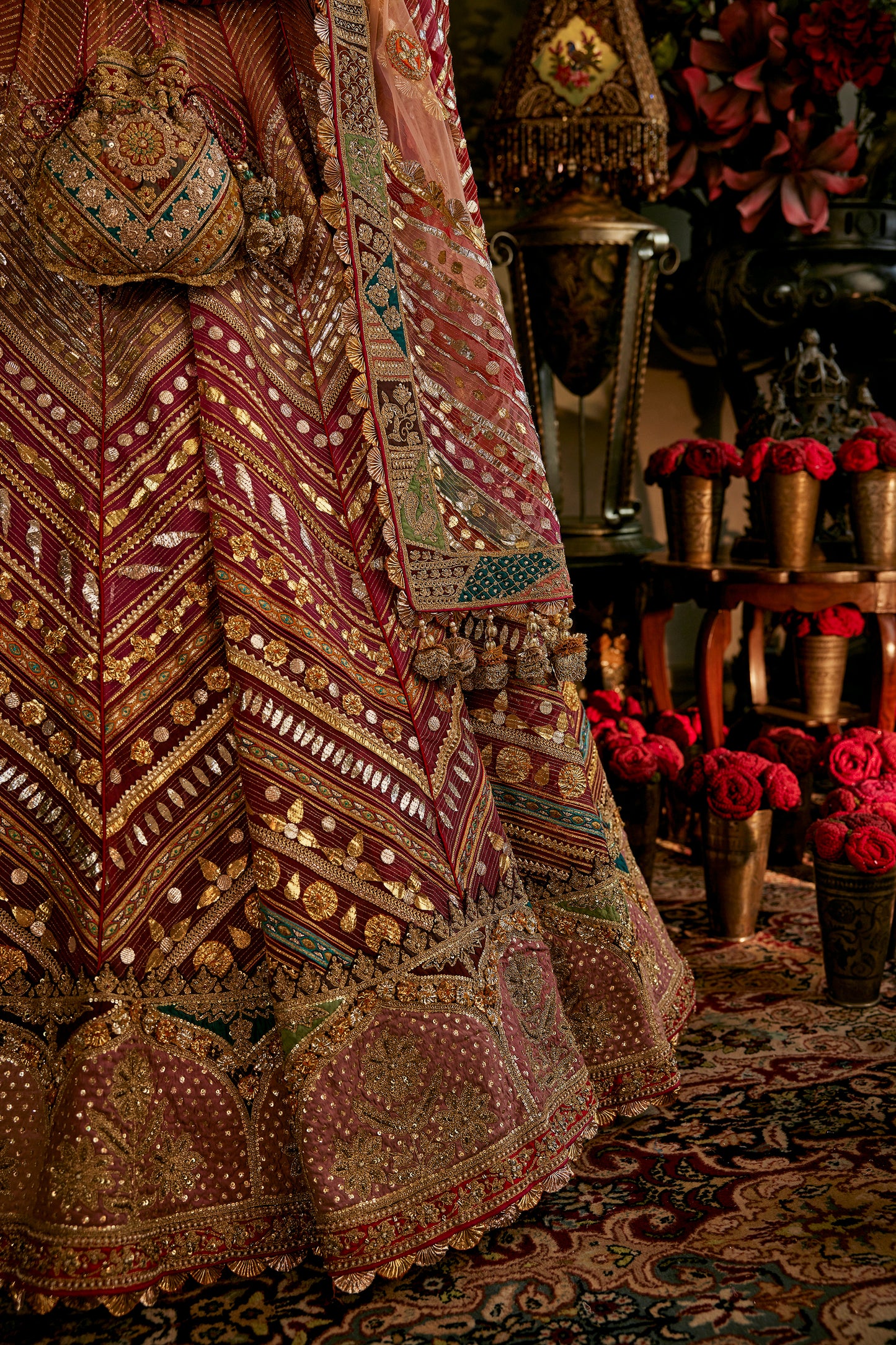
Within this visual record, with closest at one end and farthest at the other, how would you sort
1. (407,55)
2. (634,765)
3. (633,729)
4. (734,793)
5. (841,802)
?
(407,55) < (841,802) < (734,793) < (634,765) < (633,729)

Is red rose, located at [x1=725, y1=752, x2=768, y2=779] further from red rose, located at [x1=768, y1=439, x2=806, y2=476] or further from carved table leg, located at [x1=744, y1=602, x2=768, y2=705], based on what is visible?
carved table leg, located at [x1=744, y1=602, x2=768, y2=705]

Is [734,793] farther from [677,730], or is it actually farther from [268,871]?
[268,871]

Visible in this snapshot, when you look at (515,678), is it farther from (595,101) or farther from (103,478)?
(595,101)

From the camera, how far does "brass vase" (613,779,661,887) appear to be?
6.65ft

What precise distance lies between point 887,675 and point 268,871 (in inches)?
57.2

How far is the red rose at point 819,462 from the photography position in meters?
2.20

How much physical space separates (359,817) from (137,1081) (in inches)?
11.8

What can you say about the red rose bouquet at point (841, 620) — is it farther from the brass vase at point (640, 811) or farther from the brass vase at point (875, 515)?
the brass vase at point (640, 811)

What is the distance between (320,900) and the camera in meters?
1.14

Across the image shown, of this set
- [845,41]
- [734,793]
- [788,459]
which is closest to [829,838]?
[734,793]

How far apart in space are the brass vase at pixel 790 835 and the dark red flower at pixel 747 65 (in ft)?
4.52

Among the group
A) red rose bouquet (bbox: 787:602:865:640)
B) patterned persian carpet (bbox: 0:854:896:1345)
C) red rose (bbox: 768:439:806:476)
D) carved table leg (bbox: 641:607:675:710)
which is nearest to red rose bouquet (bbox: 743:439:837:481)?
red rose (bbox: 768:439:806:476)

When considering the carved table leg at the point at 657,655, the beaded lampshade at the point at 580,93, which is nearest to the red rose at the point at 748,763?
the carved table leg at the point at 657,655

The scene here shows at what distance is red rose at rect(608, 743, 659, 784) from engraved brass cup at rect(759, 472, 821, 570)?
474mm
